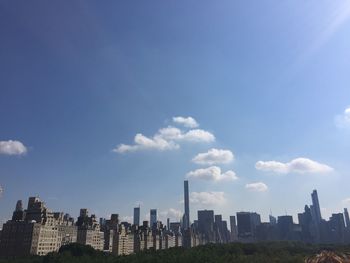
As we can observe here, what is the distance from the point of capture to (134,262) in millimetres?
111812

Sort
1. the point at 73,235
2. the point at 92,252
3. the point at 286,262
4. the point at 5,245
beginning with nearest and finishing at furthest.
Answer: the point at 286,262
the point at 92,252
the point at 5,245
the point at 73,235

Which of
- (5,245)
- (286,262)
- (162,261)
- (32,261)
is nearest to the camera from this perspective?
(162,261)

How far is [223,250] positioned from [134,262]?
69463mm

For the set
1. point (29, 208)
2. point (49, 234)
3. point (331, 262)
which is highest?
point (29, 208)

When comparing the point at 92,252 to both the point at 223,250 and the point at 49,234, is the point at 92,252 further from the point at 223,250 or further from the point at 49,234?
the point at 223,250

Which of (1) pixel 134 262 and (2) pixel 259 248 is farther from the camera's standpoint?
(2) pixel 259 248

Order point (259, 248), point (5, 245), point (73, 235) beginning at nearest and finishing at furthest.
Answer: point (5, 245) < point (259, 248) < point (73, 235)

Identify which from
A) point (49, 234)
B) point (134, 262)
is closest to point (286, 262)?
point (134, 262)

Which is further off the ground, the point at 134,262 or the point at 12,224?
the point at 12,224

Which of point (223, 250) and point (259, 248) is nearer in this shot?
point (223, 250)

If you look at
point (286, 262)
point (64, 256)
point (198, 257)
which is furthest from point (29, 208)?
point (286, 262)

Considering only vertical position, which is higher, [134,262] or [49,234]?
[49,234]

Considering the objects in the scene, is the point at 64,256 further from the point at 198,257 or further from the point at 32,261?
the point at 198,257

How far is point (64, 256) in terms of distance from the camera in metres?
130
